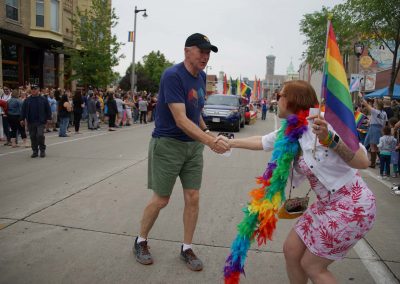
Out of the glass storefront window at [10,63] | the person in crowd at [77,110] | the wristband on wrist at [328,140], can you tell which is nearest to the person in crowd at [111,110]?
the person in crowd at [77,110]

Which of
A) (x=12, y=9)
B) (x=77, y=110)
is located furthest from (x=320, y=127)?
(x=12, y=9)

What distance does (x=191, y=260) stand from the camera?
3717 mm

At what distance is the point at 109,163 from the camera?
9.22m

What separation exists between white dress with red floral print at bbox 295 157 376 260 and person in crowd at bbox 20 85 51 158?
8.79m

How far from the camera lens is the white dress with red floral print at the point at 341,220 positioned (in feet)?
8.17

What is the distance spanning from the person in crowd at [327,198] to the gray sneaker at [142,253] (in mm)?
1545

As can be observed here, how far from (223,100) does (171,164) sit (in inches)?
643

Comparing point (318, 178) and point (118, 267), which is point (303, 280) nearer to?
point (318, 178)

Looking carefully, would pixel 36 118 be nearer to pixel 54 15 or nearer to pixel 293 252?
pixel 293 252

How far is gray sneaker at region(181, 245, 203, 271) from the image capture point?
3.65 meters

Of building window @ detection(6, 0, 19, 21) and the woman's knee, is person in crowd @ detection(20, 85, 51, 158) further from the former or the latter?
building window @ detection(6, 0, 19, 21)

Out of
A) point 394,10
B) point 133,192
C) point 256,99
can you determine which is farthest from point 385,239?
point 256,99

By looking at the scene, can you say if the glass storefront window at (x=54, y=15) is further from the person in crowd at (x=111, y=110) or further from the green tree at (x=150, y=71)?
the green tree at (x=150, y=71)

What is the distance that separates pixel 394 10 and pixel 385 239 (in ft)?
50.5
